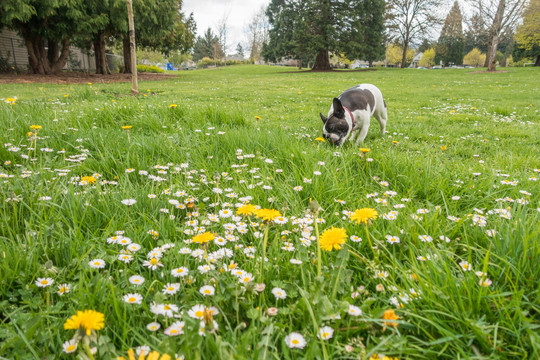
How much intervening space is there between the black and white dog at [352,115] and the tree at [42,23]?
17301 mm

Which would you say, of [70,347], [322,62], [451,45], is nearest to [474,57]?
[451,45]

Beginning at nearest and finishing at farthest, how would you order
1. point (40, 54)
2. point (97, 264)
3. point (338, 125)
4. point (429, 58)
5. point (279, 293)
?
1. point (279, 293)
2. point (97, 264)
3. point (338, 125)
4. point (40, 54)
5. point (429, 58)

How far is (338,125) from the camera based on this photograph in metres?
4.12

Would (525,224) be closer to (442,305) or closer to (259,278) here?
(442,305)

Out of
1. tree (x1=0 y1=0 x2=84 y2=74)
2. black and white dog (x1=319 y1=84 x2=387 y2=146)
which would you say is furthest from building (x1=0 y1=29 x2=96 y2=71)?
black and white dog (x1=319 y1=84 x2=387 y2=146)

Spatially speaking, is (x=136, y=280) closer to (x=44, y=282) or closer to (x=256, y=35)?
(x=44, y=282)

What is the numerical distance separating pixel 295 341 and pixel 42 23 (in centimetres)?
2266

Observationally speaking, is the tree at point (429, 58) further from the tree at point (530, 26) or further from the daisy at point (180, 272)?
the daisy at point (180, 272)

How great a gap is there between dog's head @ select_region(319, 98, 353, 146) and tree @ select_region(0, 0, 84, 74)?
17.5 metres

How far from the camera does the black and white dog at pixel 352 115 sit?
413cm

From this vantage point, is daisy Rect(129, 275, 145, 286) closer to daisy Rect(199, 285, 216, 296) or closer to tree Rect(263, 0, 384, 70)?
daisy Rect(199, 285, 216, 296)

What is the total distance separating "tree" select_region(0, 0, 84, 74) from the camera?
14477mm

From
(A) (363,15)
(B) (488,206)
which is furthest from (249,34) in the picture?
(B) (488,206)

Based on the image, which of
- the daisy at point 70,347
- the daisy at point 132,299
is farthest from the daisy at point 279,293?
the daisy at point 70,347
